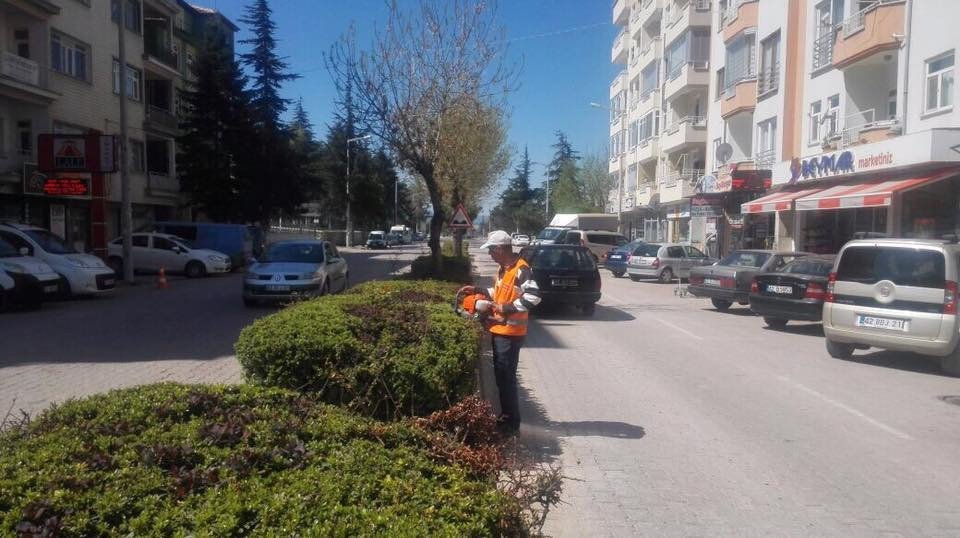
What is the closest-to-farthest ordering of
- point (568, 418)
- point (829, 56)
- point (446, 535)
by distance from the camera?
point (446, 535), point (568, 418), point (829, 56)

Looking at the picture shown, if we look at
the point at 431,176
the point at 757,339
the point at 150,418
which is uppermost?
the point at 431,176

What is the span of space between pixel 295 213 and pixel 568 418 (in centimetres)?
3878

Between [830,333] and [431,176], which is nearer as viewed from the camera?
[830,333]

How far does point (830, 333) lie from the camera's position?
11211mm

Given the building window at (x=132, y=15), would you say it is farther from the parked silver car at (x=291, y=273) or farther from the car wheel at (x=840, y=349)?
the car wheel at (x=840, y=349)

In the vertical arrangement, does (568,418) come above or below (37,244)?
below

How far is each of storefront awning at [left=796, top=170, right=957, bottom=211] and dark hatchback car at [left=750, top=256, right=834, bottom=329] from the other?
4718 mm

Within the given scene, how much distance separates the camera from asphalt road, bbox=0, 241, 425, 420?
8.82m

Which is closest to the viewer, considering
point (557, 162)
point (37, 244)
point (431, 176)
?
point (431, 176)

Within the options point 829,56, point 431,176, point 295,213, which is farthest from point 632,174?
point 431,176

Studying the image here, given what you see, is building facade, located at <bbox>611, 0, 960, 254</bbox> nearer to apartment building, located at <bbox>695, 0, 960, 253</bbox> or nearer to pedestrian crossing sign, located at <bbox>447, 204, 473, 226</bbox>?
apartment building, located at <bbox>695, 0, 960, 253</bbox>

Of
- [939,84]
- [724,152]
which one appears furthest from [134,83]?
[939,84]

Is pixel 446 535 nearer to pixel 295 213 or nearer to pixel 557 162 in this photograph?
pixel 295 213

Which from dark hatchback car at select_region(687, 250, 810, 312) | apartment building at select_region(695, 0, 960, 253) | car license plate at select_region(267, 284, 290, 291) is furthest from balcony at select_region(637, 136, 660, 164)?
car license plate at select_region(267, 284, 290, 291)
